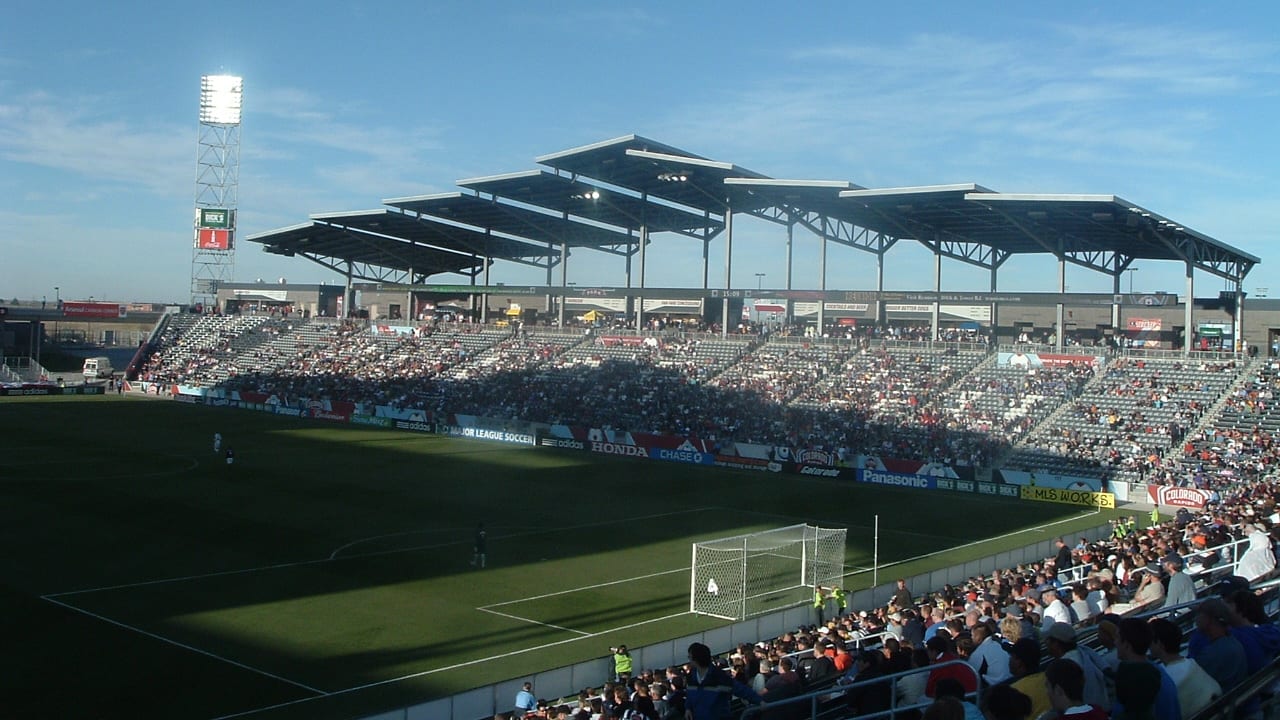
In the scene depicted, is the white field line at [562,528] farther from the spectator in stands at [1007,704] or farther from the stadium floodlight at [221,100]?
the stadium floodlight at [221,100]

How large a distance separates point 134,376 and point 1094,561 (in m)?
91.1

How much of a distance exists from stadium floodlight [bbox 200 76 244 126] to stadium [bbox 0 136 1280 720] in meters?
19.1

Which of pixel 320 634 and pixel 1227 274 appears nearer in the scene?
pixel 320 634

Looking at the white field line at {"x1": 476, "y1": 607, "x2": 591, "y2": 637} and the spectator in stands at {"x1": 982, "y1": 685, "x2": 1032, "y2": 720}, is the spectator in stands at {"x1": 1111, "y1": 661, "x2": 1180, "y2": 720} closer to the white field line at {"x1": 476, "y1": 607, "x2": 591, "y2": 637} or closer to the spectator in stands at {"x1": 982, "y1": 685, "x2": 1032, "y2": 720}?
the spectator in stands at {"x1": 982, "y1": 685, "x2": 1032, "y2": 720}

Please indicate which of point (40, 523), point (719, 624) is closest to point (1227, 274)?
point (719, 624)

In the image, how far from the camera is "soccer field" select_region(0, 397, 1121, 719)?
20125mm

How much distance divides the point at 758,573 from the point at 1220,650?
2233 cm

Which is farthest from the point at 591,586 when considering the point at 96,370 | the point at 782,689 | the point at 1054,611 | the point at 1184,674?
the point at 96,370

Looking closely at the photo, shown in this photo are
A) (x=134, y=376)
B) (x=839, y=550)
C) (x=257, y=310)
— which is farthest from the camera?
(x=257, y=310)

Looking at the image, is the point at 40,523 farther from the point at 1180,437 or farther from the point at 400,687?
the point at 1180,437

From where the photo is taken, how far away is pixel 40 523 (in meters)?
34.0

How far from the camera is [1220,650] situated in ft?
24.4

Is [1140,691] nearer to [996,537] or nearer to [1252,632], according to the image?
[1252,632]

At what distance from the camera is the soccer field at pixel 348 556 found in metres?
20.1
